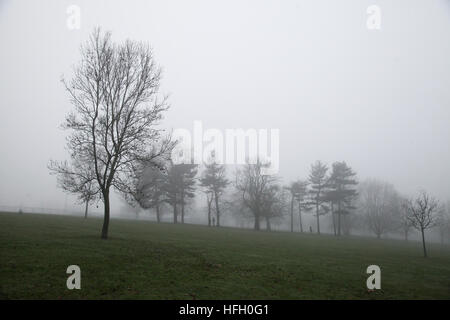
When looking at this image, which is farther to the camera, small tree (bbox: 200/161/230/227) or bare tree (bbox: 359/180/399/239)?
bare tree (bbox: 359/180/399/239)

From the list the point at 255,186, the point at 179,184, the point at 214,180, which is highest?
the point at 214,180

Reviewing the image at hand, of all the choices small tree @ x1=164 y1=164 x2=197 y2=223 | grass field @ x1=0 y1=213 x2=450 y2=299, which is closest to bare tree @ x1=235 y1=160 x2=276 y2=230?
small tree @ x1=164 y1=164 x2=197 y2=223

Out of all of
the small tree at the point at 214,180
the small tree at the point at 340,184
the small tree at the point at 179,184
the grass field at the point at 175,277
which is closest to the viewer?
the grass field at the point at 175,277

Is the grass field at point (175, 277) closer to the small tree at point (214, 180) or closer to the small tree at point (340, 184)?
the small tree at point (214, 180)

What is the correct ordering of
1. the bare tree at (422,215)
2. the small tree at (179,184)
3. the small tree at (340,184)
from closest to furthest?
the bare tree at (422,215) < the small tree at (179,184) < the small tree at (340,184)

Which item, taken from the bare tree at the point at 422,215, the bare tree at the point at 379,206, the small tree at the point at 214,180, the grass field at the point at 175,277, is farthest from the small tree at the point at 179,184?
the bare tree at the point at 379,206

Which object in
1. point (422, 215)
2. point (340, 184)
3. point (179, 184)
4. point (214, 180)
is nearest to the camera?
point (422, 215)

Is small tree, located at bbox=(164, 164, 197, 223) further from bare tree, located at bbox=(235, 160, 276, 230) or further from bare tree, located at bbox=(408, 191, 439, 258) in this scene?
bare tree, located at bbox=(408, 191, 439, 258)

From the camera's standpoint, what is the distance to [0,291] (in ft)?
23.3

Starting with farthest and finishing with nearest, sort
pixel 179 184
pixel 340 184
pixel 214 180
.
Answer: pixel 340 184 → pixel 214 180 → pixel 179 184

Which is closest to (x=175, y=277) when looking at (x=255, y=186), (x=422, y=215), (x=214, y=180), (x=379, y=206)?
(x=422, y=215)

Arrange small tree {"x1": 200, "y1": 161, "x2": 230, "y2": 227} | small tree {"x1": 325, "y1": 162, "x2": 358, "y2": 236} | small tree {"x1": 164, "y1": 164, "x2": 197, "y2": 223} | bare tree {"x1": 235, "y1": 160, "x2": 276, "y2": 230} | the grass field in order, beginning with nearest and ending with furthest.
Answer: the grass field → small tree {"x1": 164, "y1": 164, "x2": 197, "y2": 223} → bare tree {"x1": 235, "y1": 160, "x2": 276, "y2": 230} → small tree {"x1": 200, "y1": 161, "x2": 230, "y2": 227} → small tree {"x1": 325, "y1": 162, "x2": 358, "y2": 236}

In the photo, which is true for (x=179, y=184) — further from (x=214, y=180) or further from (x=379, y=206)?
(x=379, y=206)
